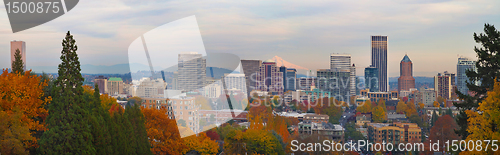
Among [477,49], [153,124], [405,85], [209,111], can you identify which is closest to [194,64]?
[153,124]

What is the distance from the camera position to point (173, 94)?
1501 cm

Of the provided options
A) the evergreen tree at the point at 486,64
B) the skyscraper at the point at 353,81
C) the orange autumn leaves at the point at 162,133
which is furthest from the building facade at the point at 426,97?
the orange autumn leaves at the point at 162,133

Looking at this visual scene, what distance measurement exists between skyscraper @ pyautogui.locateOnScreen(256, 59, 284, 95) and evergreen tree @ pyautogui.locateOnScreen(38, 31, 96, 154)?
38379mm

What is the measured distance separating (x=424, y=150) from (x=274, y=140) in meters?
8.18

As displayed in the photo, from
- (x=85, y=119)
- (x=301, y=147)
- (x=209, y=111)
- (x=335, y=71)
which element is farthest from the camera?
(x=335, y=71)

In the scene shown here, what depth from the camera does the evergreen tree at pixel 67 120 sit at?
17.5ft

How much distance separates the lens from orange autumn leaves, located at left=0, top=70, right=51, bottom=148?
6.04m

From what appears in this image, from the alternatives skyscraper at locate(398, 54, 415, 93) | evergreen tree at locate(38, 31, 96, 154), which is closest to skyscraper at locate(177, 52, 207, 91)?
evergreen tree at locate(38, 31, 96, 154)

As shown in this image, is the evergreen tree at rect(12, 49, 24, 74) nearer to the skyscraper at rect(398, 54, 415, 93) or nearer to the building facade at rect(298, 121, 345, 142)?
the building facade at rect(298, 121, 345, 142)

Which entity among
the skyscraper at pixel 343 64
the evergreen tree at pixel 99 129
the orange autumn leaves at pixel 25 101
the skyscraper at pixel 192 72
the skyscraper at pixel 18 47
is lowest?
the evergreen tree at pixel 99 129

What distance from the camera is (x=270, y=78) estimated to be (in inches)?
1886

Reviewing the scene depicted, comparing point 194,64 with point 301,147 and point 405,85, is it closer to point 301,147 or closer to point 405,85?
point 301,147

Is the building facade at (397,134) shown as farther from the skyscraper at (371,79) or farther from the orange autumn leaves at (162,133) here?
the skyscraper at (371,79)

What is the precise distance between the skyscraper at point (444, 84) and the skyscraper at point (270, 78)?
1757cm
